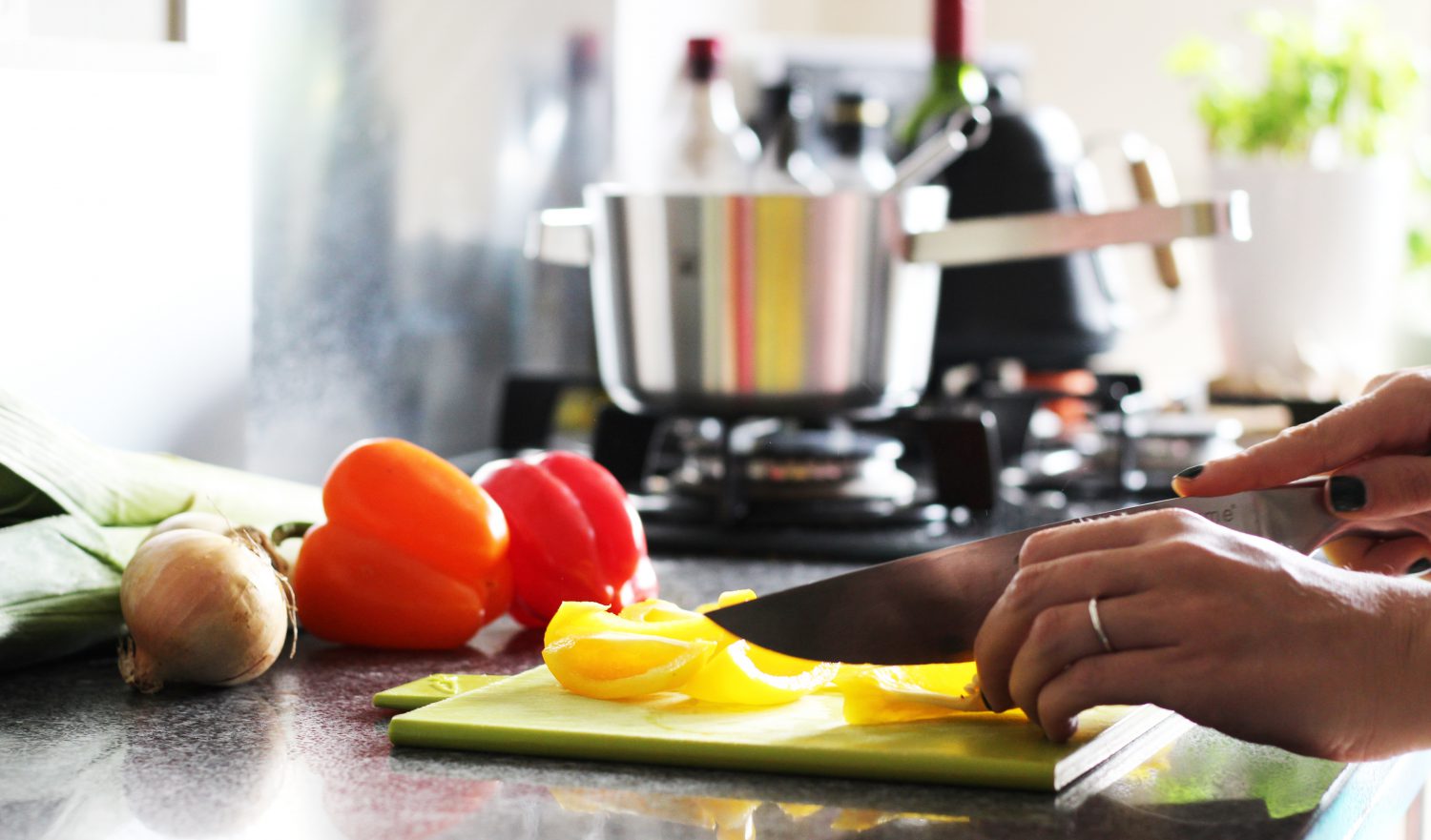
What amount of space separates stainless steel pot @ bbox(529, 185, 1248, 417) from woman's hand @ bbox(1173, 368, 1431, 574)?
16.8 inches

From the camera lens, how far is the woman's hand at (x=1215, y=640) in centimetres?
60

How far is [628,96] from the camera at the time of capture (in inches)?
80.4

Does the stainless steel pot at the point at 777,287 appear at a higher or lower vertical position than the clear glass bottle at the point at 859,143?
lower

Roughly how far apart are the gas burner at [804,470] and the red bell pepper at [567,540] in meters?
0.37

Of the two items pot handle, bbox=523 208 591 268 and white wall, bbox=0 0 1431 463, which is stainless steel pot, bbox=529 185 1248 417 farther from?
white wall, bbox=0 0 1431 463

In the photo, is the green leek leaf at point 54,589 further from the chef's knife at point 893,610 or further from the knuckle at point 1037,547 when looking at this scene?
the knuckle at point 1037,547

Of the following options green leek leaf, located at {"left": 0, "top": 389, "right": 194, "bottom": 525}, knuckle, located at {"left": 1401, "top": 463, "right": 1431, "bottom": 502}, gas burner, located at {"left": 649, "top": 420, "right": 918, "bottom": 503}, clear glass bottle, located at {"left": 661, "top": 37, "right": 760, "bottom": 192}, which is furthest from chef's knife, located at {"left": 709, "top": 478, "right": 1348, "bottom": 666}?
clear glass bottle, located at {"left": 661, "top": 37, "right": 760, "bottom": 192}

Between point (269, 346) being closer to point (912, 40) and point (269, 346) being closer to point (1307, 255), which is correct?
point (1307, 255)

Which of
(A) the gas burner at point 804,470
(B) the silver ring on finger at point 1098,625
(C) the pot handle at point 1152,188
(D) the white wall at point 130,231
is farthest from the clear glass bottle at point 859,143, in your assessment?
(B) the silver ring on finger at point 1098,625

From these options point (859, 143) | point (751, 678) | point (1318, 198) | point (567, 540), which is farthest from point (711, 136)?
point (751, 678)

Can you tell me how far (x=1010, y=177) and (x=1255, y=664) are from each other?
118 centimetres

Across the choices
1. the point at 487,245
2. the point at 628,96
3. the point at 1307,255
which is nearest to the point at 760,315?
the point at 487,245

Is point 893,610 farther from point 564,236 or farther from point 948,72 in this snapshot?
point 948,72

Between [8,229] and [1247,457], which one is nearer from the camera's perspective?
[1247,457]
